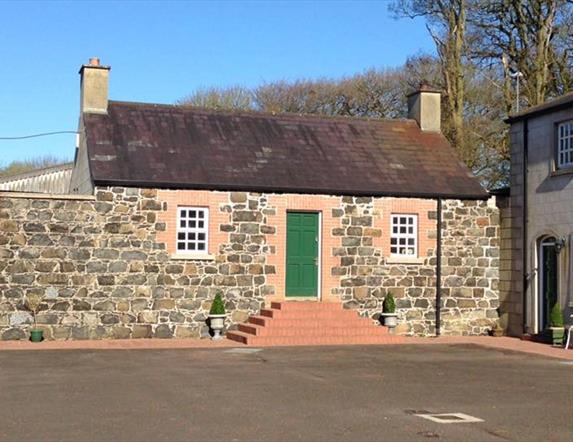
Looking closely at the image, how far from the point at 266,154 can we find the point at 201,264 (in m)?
3.35

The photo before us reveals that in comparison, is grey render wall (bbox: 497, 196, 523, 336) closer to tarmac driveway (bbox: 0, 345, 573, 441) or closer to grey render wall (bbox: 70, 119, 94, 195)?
tarmac driveway (bbox: 0, 345, 573, 441)

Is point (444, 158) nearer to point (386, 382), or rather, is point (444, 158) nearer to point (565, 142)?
point (565, 142)

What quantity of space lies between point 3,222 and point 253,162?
590 cm

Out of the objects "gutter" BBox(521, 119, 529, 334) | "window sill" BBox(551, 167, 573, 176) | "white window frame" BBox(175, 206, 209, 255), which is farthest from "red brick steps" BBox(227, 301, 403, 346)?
"window sill" BBox(551, 167, 573, 176)

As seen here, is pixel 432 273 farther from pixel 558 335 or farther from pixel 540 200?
pixel 558 335

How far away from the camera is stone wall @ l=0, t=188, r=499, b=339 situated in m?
18.6

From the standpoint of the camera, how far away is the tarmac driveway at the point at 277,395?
8531 mm

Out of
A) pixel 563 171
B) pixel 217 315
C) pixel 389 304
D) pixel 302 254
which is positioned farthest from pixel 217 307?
pixel 563 171

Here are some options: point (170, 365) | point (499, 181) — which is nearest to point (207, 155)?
point (170, 365)

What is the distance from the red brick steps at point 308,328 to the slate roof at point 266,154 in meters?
2.79

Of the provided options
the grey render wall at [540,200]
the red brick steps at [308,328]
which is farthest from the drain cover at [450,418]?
the grey render wall at [540,200]

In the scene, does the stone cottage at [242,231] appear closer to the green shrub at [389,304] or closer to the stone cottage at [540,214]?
the green shrub at [389,304]

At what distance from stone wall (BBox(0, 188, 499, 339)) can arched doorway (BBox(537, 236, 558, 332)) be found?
1589mm

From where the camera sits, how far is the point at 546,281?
2027 centimetres
